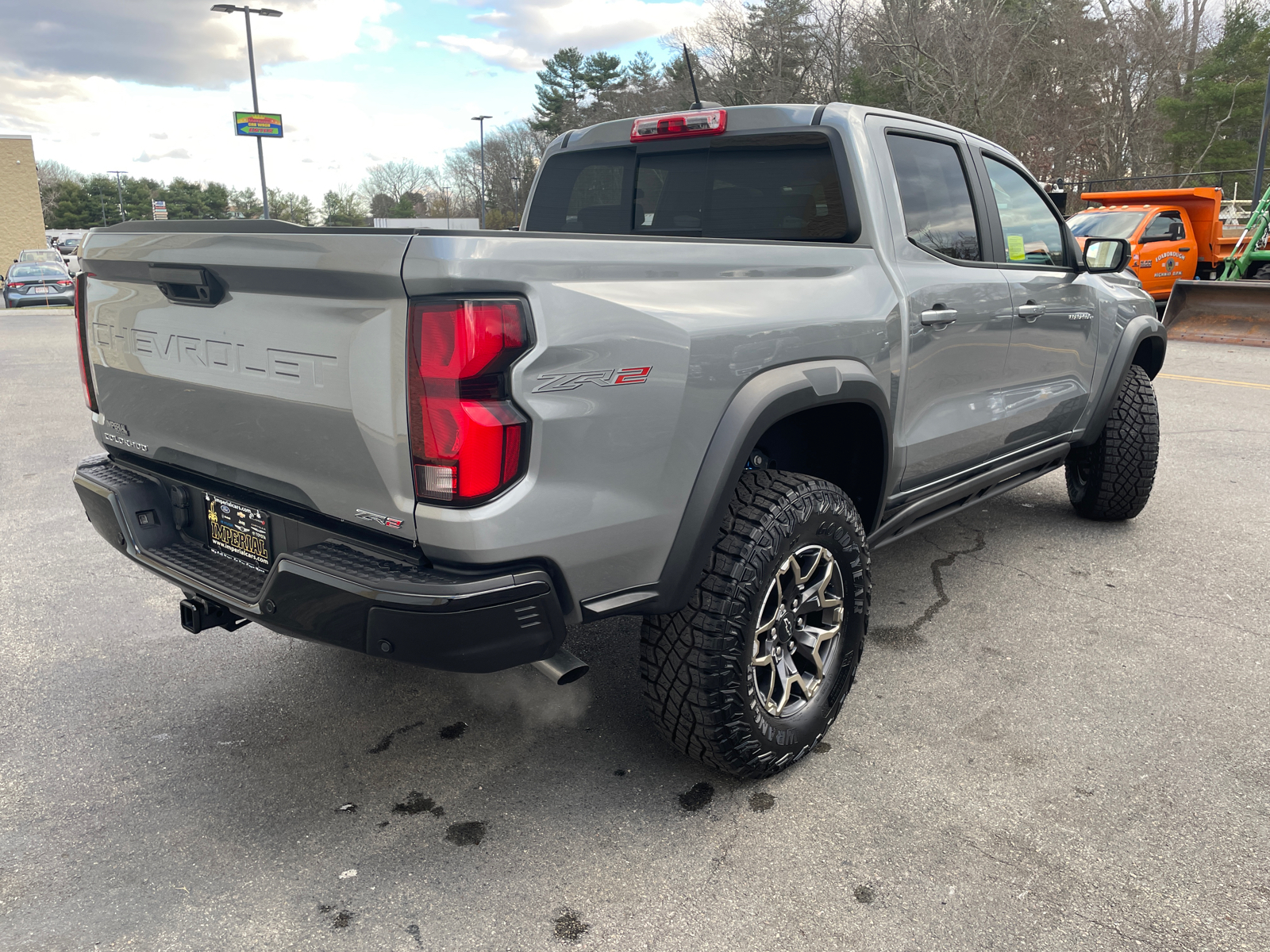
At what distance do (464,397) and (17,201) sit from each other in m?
57.3

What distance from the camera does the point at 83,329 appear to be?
2.88 m

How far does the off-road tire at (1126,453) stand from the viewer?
4.81m

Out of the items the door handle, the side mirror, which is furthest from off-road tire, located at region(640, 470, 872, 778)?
the side mirror

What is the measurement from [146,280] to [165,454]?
1.62ft

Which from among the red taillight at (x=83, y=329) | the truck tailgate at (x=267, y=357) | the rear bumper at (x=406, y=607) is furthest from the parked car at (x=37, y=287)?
the rear bumper at (x=406, y=607)

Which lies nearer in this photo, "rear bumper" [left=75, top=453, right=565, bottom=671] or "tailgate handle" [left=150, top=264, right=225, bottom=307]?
"rear bumper" [left=75, top=453, right=565, bottom=671]

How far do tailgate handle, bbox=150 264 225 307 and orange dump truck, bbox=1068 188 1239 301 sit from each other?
1479 centimetres

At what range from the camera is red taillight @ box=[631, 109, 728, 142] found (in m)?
3.36

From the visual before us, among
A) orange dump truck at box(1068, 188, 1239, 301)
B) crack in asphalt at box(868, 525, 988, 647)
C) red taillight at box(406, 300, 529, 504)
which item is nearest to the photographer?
red taillight at box(406, 300, 529, 504)

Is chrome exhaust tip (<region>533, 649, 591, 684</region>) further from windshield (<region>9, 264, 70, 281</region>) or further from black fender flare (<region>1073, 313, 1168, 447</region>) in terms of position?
windshield (<region>9, 264, 70, 281</region>)

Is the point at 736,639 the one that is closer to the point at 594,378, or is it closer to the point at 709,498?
the point at 709,498

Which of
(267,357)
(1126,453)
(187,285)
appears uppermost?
(187,285)

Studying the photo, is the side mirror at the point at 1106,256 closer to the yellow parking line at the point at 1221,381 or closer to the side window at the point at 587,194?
the side window at the point at 587,194

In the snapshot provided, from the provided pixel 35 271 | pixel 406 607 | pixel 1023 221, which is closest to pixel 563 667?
pixel 406 607
